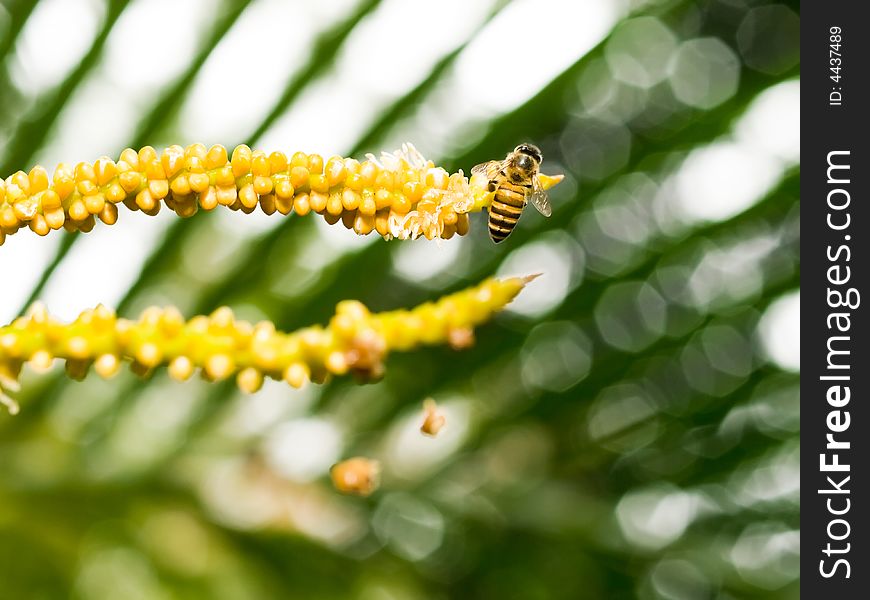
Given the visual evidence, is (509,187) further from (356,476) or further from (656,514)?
(656,514)

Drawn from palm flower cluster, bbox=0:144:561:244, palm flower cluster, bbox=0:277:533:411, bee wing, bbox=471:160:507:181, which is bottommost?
palm flower cluster, bbox=0:277:533:411

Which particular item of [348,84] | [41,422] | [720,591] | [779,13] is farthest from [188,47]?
[720,591]

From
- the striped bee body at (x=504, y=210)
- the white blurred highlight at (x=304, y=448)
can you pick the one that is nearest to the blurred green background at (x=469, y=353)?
the white blurred highlight at (x=304, y=448)

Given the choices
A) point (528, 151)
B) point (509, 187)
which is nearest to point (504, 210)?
point (509, 187)

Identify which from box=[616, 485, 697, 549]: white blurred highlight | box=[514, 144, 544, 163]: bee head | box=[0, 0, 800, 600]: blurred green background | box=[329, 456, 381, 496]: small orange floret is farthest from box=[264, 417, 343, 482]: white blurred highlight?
box=[329, 456, 381, 496]: small orange floret

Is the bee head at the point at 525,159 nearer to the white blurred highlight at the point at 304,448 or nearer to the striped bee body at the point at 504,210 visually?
the striped bee body at the point at 504,210

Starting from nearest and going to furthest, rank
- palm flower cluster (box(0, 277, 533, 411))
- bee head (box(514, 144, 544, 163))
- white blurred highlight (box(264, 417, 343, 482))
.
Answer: palm flower cluster (box(0, 277, 533, 411)), bee head (box(514, 144, 544, 163)), white blurred highlight (box(264, 417, 343, 482))

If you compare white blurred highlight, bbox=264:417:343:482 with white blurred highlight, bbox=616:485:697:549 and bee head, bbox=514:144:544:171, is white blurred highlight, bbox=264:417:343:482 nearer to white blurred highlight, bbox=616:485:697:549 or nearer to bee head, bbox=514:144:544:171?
white blurred highlight, bbox=616:485:697:549
